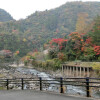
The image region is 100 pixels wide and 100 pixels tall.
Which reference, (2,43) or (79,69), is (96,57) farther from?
(2,43)

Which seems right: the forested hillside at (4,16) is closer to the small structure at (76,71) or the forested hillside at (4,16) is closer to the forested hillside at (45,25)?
the forested hillside at (45,25)

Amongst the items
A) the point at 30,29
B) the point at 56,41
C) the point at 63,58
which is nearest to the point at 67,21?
the point at 30,29

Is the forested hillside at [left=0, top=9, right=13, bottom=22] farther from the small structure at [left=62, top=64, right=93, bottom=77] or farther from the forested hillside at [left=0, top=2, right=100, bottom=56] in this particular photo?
the small structure at [left=62, top=64, right=93, bottom=77]

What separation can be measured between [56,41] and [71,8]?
11231cm

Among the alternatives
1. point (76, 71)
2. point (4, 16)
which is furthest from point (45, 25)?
point (76, 71)

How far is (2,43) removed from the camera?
9156 cm

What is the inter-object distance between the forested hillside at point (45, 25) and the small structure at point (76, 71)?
68.2m

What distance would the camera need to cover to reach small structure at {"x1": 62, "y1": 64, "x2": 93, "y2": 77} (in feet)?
84.7

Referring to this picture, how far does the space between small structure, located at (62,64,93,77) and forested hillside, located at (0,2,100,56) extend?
68174 millimetres

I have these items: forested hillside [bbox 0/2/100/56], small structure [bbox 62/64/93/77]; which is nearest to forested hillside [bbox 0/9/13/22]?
forested hillside [bbox 0/2/100/56]

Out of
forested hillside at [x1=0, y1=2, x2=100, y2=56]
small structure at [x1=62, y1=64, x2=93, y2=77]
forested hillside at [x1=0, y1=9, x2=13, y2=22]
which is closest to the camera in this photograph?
small structure at [x1=62, y1=64, x2=93, y2=77]

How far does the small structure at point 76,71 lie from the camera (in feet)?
84.7

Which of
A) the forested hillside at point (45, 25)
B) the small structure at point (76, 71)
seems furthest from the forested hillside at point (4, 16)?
the small structure at point (76, 71)

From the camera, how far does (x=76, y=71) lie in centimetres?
2858
